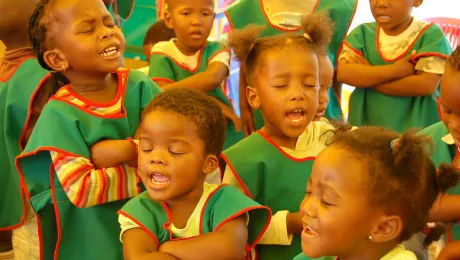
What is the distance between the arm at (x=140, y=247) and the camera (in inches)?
52.1

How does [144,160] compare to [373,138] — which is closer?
[373,138]

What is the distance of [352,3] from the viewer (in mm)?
2367

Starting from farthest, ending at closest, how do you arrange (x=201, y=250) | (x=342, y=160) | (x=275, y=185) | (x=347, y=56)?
(x=347, y=56) → (x=275, y=185) → (x=201, y=250) → (x=342, y=160)

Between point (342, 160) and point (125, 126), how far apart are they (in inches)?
25.2

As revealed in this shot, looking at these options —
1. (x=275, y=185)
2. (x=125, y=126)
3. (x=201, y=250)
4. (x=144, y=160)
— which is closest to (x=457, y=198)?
(x=275, y=185)

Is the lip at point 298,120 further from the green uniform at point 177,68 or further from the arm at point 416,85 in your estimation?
the arm at point 416,85

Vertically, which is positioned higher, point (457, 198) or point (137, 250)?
point (457, 198)

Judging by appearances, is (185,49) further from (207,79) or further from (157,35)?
(157,35)

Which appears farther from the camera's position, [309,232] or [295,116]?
[295,116]

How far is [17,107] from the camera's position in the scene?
1867 millimetres

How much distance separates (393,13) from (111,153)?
1.11m

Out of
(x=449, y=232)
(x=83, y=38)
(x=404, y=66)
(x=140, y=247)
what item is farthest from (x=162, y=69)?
(x=449, y=232)

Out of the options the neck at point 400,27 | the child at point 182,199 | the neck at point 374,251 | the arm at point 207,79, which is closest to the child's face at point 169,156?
the child at point 182,199

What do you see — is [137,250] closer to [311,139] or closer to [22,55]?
[311,139]
